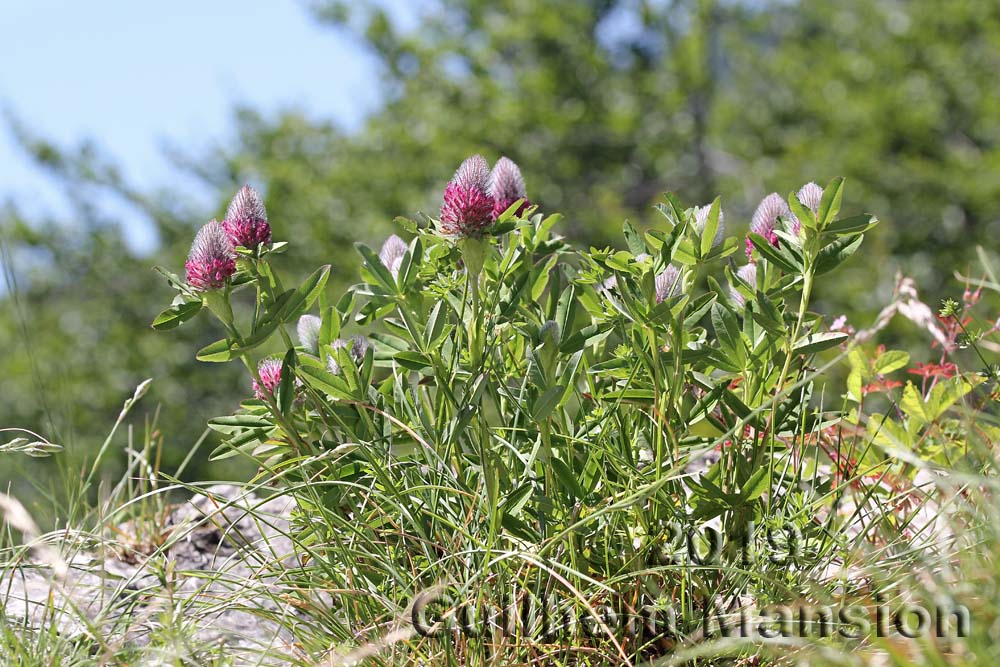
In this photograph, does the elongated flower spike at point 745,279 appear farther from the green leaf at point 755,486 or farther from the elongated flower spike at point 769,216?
the green leaf at point 755,486

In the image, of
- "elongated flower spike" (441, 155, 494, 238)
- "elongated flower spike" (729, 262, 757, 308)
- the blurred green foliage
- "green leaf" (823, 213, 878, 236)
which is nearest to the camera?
"elongated flower spike" (441, 155, 494, 238)

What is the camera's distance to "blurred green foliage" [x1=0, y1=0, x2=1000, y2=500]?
11.5 metres

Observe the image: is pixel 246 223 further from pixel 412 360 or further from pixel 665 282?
pixel 665 282

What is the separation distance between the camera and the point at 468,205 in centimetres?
147

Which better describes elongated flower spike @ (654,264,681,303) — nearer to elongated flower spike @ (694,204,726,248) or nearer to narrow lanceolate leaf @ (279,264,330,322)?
elongated flower spike @ (694,204,726,248)

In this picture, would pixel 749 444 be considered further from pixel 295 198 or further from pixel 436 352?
pixel 295 198

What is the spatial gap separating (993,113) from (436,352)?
439 inches

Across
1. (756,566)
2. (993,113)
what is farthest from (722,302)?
(993,113)

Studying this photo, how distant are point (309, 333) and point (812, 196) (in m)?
0.95

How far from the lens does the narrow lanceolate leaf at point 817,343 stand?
1596 millimetres

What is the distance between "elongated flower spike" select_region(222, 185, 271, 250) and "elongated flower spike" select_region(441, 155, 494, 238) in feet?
0.98

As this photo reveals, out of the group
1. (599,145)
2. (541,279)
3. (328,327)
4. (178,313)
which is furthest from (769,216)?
(599,145)

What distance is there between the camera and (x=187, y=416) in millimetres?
13609

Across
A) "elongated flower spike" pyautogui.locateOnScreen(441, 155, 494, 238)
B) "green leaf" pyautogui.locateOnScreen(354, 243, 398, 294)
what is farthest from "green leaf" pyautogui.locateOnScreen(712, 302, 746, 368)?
"green leaf" pyautogui.locateOnScreen(354, 243, 398, 294)
